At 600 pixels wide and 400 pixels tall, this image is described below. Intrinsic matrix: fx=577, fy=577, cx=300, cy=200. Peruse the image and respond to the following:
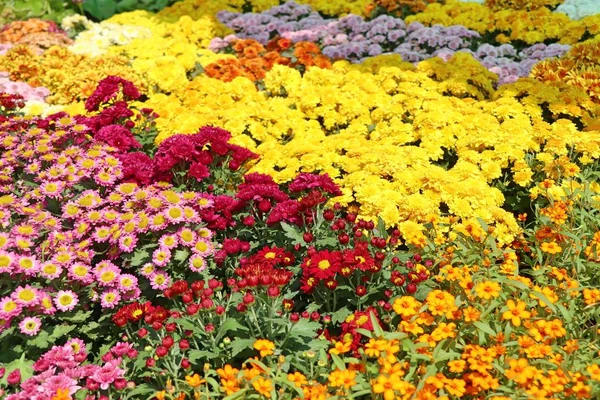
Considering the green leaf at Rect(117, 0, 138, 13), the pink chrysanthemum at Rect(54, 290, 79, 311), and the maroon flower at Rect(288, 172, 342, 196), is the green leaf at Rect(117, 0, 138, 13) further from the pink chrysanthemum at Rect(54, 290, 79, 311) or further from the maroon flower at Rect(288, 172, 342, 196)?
the pink chrysanthemum at Rect(54, 290, 79, 311)

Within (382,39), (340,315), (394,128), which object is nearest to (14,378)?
(340,315)

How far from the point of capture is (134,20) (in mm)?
8836

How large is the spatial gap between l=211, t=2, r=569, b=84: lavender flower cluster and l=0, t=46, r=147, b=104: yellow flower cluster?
1642 mm

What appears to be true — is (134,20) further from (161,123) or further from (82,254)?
(82,254)

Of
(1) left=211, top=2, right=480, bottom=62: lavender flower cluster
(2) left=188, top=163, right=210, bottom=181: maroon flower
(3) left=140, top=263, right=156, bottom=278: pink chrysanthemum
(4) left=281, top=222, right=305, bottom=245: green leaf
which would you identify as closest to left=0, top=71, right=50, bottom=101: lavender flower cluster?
(1) left=211, top=2, right=480, bottom=62: lavender flower cluster

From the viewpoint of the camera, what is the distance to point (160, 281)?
3072 millimetres

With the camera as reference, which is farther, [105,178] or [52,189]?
[105,178]

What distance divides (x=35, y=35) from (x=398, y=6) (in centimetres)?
508

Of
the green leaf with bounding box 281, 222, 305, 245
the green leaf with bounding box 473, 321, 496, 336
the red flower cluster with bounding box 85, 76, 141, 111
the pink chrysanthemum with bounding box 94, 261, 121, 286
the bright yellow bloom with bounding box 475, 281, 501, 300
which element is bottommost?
the pink chrysanthemum with bounding box 94, 261, 121, 286

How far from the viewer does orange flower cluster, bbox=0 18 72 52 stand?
297 inches

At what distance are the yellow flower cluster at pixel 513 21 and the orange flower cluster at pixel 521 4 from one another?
109mm

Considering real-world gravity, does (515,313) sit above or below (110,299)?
above

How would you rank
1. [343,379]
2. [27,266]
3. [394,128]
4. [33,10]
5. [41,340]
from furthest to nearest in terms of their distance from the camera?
[33,10] < [394,128] < [27,266] < [41,340] < [343,379]

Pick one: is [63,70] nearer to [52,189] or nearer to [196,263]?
[52,189]
